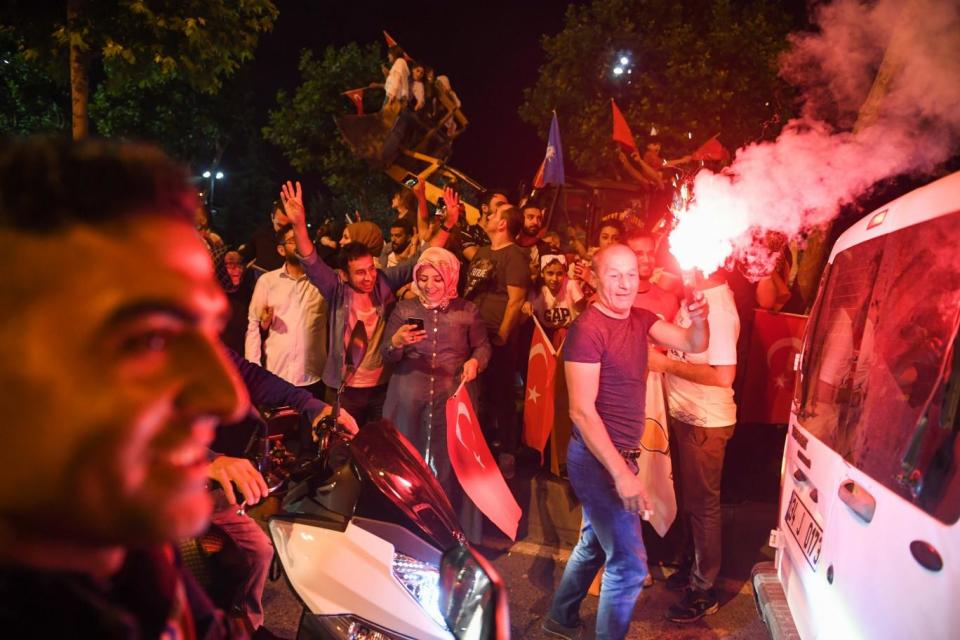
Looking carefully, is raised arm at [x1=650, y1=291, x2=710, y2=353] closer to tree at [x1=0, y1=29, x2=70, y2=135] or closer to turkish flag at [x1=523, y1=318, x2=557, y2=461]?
turkish flag at [x1=523, y1=318, x2=557, y2=461]

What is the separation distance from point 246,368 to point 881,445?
8.25ft

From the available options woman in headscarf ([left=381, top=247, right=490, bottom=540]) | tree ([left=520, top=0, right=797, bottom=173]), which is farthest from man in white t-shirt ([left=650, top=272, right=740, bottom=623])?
tree ([left=520, top=0, right=797, bottom=173])

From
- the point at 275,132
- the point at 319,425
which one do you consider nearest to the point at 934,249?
the point at 319,425

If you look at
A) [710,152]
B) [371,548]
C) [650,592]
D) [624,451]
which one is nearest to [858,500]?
[624,451]

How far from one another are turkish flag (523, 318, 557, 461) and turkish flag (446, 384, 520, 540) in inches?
57.5

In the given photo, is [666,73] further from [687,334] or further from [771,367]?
[687,334]

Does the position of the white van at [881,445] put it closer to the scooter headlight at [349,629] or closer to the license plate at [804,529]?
the license plate at [804,529]

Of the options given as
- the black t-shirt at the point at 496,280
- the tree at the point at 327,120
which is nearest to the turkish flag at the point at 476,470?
Answer: the black t-shirt at the point at 496,280

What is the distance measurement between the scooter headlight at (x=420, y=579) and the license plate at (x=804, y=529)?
5.86ft

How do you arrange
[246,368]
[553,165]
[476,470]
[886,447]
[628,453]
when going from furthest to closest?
[553,165] → [476,470] → [628,453] → [246,368] → [886,447]

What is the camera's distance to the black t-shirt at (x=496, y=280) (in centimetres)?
573

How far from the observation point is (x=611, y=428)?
142 inches

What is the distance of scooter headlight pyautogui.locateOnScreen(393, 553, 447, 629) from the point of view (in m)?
1.98

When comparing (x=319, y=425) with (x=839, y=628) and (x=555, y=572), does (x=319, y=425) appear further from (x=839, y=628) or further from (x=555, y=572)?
(x=555, y=572)
